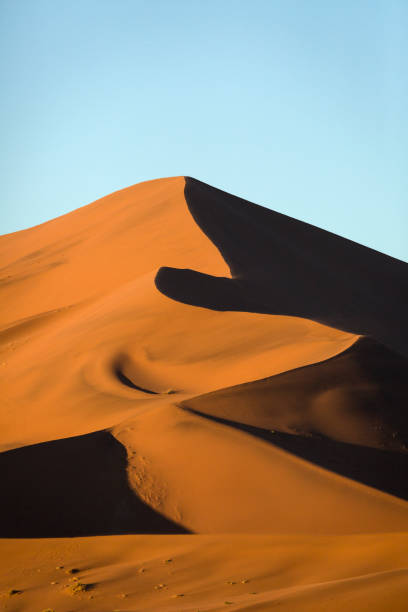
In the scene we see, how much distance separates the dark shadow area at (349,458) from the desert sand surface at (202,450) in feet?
0.10

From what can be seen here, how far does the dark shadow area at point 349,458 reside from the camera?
9.66 meters

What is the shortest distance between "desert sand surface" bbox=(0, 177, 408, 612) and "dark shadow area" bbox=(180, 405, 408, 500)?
3cm

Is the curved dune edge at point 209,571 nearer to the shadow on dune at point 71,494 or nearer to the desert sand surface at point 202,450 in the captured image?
the desert sand surface at point 202,450

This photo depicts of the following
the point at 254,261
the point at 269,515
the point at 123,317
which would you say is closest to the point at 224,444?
the point at 269,515

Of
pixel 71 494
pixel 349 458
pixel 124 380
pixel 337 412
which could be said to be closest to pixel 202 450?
pixel 71 494

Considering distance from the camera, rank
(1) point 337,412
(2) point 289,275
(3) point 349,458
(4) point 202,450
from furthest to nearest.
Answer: (2) point 289,275, (1) point 337,412, (3) point 349,458, (4) point 202,450

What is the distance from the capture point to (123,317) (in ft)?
58.1

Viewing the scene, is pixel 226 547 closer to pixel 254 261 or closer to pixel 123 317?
pixel 123 317

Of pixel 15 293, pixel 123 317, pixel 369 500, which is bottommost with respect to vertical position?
pixel 369 500

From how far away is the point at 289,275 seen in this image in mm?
24969

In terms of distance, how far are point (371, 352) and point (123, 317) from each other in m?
6.63

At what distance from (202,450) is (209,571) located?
3111 millimetres

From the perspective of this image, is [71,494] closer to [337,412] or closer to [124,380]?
[337,412]

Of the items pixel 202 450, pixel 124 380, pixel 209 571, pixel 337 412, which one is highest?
pixel 124 380
